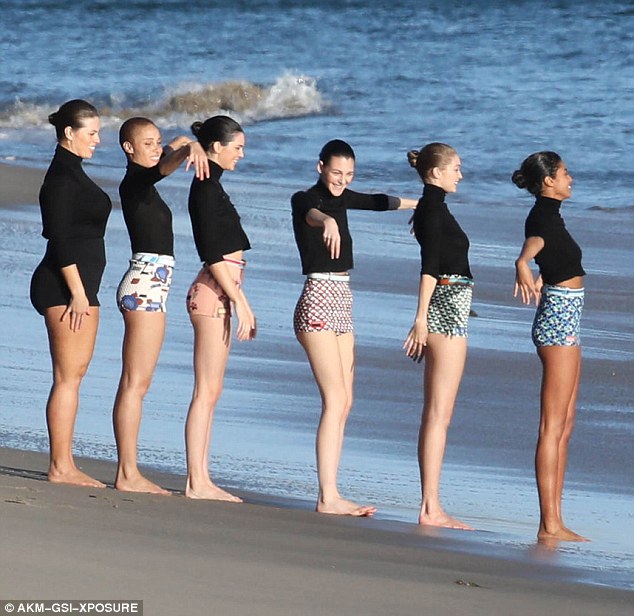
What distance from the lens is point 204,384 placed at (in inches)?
270

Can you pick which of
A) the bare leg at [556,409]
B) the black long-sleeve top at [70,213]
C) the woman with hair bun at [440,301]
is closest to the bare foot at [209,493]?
the woman with hair bun at [440,301]

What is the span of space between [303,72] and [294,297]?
18510mm

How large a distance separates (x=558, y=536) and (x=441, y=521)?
1.56 feet

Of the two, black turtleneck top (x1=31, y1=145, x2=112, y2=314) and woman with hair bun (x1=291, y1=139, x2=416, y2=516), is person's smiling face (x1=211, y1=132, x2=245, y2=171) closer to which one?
woman with hair bun (x1=291, y1=139, x2=416, y2=516)

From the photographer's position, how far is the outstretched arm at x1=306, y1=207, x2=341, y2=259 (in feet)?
21.7

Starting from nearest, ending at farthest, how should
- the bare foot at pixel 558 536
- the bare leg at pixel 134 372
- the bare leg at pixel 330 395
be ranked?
the bare foot at pixel 558 536 < the bare leg at pixel 330 395 < the bare leg at pixel 134 372

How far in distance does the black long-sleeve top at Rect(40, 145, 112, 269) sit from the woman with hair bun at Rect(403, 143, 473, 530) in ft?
4.52

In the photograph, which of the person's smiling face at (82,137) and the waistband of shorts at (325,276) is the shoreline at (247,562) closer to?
the waistband of shorts at (325,276)

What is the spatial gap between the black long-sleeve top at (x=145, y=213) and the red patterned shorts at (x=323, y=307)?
2.12 ft

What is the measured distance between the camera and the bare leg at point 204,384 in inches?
267

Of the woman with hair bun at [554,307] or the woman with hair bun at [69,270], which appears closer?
the woman with hair bun at [69,270]

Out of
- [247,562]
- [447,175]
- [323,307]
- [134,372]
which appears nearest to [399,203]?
[447,175]

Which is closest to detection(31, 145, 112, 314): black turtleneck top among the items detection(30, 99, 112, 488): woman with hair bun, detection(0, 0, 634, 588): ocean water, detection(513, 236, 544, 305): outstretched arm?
detection(30, 99, 112, 488): woman with hair bun

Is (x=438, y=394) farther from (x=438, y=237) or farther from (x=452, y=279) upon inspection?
(x=438, y=237)
